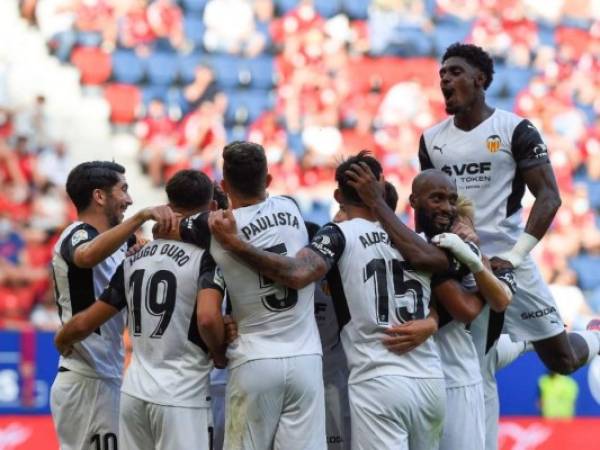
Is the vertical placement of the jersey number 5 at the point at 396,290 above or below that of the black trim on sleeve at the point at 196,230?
below

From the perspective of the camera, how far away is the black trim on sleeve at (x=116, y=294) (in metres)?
5.39

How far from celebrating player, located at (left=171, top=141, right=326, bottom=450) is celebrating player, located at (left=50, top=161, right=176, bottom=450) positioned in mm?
912

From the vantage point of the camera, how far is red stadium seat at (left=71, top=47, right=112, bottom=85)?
13797 millimetres

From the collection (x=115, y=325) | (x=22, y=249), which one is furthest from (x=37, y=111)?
(x=115, y=325)

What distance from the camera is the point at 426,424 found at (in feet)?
16.7

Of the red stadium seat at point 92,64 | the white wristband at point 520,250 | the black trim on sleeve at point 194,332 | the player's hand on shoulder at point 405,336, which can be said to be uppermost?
the red stadium seat at point 92,64

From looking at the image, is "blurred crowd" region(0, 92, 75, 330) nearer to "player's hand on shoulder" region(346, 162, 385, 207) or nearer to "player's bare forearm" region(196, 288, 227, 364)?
"player's bare forearm" region(196, 288, 227, 364)

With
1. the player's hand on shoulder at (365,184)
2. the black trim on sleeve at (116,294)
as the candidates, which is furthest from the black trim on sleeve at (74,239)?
the player's hand on shoulder at (365,184)

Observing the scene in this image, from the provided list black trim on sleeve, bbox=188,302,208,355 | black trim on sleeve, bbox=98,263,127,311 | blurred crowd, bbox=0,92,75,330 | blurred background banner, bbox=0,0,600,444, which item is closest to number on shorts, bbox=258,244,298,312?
black trim on sleeve, bbox=188,302,208,355

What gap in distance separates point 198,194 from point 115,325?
109 centimetres

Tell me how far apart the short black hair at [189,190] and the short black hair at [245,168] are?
201 mm

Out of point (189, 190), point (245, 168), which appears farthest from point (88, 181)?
point (245, 168)

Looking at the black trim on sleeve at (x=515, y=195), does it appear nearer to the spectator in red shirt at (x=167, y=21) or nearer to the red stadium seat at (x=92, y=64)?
the red stadium seat at (x=92, y=64)

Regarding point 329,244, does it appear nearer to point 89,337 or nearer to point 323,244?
point 323,244
